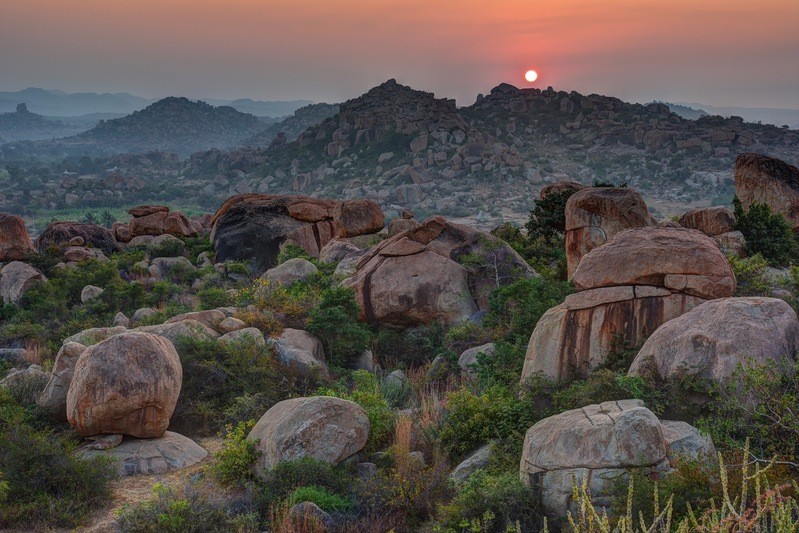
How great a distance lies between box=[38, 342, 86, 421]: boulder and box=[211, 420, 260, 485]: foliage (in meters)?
3.18

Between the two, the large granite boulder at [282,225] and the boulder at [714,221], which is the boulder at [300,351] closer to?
the boulder at [714,221]

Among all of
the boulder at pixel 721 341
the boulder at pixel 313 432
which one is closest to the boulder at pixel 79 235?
the boulder at pixel 313 432

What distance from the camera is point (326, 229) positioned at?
28812 mm

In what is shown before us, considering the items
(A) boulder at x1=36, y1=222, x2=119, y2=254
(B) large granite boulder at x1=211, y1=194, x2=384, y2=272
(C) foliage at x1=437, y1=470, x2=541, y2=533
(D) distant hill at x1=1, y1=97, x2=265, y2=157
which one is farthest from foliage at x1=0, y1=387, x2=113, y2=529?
(D) distant hill at x1=1, y1=97, x2=265, y2=157

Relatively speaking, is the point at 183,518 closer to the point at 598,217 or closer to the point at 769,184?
the point at 598,217

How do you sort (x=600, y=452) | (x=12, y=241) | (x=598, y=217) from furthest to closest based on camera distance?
→ (x=12, y=241) < (x=598, y=217) < (x=600, y=452)

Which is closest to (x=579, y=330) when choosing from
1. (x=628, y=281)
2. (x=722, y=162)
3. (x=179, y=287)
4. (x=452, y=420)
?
(x=628, y=281)

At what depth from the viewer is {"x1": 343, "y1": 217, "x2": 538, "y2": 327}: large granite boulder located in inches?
645

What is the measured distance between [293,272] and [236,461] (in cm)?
1030

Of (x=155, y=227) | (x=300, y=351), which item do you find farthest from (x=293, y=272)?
(x=155, y=227)

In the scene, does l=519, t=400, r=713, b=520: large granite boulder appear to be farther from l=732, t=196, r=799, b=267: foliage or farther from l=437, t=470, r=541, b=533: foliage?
l=732, t=196, r=799, b=267: foliage

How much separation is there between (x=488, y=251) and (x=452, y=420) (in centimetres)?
798

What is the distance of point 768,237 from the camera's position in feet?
54.9

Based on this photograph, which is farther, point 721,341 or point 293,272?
point 293,272
